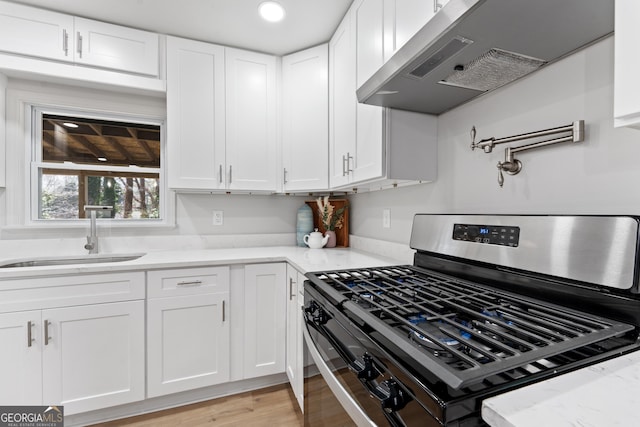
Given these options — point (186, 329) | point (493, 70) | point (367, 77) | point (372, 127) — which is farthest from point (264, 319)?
point (493, 70)

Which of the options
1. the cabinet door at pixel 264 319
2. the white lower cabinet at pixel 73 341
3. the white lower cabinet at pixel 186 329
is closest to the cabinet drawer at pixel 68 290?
the white lower cabinet at pixel 73 341

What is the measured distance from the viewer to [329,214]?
2.39 meters

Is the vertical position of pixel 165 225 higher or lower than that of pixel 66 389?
higher

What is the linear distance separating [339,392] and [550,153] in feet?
3.34

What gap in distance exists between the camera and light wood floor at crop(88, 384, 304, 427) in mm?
Answer: 1665

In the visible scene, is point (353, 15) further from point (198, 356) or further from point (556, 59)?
point (198, 356)

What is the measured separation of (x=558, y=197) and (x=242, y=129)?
193 centimetres

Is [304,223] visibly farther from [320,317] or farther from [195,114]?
[320,317]

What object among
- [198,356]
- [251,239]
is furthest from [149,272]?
[251,239]

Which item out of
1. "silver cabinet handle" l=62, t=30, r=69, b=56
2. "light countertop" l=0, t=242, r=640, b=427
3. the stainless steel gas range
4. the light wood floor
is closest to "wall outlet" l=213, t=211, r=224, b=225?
the light wood floor

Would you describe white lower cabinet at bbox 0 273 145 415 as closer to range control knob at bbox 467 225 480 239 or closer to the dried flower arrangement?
the dried flower arrangement

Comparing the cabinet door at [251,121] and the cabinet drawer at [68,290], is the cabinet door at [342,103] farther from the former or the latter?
the cabinet drawer at [68,290]

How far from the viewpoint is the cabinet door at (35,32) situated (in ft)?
5.71

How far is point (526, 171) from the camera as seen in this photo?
1066mm
